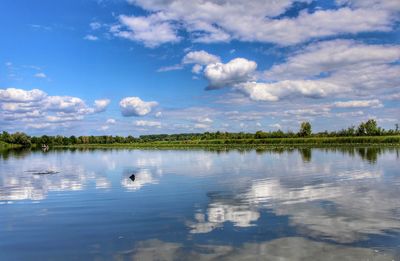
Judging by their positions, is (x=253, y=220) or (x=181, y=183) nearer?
(x=253, y=220)

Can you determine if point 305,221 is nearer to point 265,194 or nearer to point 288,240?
point 288,240

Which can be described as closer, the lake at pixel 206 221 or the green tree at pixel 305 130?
the lake at pixel 206 221

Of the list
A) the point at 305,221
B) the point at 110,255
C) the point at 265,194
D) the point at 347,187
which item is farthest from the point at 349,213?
the point at 110,255

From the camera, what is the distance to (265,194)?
24344 mm

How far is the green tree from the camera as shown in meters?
164

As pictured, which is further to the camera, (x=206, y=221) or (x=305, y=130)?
(x=305, y=130)

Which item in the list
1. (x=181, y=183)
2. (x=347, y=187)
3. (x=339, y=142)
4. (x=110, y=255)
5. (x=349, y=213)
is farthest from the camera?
(x=339, y=142)

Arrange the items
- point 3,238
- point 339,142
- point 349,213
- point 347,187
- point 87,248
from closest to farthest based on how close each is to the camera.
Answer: point 87,248 < point 3,238 < point 349,213 < point 347,187 < point 339,142

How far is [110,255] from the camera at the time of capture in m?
12.9

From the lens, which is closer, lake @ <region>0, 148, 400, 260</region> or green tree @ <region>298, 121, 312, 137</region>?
lake @ <region>0, 148, 400, 260</region>

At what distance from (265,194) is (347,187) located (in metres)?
6.42

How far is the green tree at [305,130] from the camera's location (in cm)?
16374

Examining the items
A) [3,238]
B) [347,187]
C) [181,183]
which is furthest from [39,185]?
[347,187]

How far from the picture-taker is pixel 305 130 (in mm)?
165750
